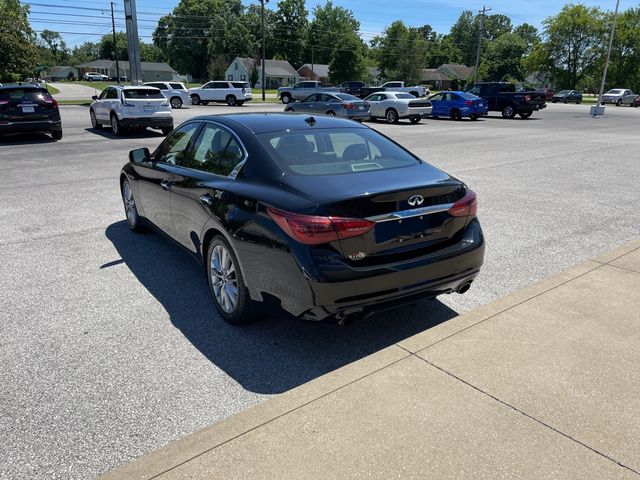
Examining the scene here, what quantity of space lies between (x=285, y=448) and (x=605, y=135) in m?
22.4

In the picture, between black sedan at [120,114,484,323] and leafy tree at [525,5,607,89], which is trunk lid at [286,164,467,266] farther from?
leafy tree at [525,5,607,89]

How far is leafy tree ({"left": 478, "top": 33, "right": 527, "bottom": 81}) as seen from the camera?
9700 centimetres

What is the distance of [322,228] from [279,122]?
1.58 meters

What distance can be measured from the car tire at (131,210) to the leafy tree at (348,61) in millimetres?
92397

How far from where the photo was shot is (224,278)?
3877 millimetres

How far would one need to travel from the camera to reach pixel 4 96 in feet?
45.8

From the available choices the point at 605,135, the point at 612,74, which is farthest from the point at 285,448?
the point at 612,74

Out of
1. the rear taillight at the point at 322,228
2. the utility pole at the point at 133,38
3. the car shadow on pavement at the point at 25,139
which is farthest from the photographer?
the utility pole at the point at 133,38

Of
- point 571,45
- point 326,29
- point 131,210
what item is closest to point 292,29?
point 326,29

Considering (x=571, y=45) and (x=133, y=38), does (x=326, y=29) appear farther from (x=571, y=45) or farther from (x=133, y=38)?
(x=133, y=38)

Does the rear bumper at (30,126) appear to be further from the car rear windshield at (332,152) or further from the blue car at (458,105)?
the blue car at (458,105)

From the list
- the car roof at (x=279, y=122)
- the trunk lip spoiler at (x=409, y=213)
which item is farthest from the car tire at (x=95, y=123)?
the trunk lip spoiler at (x=409, y=213)

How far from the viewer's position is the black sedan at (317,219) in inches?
123

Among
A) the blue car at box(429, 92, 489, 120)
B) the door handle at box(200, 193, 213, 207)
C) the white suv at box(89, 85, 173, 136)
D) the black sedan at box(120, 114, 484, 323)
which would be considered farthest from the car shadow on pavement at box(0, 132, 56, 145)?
the blue car at box(429, 92, 489, 120)
